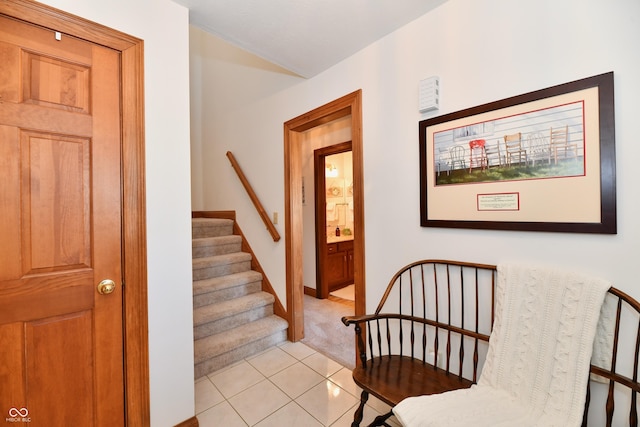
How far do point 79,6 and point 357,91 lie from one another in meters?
1.56

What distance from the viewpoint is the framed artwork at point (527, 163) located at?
110cm

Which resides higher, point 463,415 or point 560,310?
point 560,310

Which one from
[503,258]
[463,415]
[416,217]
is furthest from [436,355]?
[416,217]

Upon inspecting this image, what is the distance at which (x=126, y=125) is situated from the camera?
1364mm

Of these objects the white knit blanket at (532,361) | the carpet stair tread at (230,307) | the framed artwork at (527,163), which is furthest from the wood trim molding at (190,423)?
the framed artwork at (527,163)

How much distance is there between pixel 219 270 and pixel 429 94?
2.42 metres

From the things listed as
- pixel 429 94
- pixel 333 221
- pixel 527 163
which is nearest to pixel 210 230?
pixel 333 221

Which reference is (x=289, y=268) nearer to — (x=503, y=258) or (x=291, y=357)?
(x=291, y=357)

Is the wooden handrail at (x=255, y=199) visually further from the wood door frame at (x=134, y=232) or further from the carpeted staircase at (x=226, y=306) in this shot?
the wood door frame at (x=134, y=232)

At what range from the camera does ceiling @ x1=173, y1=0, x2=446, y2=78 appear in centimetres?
152

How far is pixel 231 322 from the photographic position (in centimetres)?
246

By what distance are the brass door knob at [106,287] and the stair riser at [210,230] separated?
67.6 inches

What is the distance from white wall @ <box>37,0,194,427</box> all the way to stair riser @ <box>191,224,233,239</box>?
5.25ft

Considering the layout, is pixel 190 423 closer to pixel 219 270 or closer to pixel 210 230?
pixel 219 270
